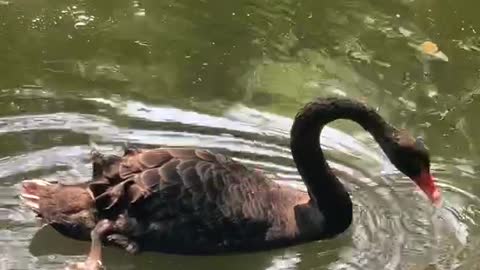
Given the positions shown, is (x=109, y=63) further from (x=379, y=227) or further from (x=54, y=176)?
(x=379, y=227)

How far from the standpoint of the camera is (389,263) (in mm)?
4320

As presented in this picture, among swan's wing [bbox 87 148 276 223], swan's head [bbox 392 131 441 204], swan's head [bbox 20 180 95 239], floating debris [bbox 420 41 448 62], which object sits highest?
floating debris [bbox 420 41 448 62]

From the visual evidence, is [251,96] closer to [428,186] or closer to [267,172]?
[267,172]

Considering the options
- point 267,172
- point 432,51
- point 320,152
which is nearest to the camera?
point 320,152

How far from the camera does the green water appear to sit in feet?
14.6

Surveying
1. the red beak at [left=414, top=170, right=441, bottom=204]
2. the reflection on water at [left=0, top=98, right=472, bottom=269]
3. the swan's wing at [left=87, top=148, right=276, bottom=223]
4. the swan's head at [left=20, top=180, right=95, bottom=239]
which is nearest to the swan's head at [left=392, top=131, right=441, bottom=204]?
the red beak at [left=414, top=170, right=441, bottom=204]

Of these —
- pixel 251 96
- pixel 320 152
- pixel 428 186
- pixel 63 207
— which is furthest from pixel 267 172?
pixel 63 207

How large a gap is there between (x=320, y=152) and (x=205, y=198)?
1.91ft

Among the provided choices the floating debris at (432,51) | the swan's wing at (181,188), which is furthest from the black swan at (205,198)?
the floating debris at (432,51)

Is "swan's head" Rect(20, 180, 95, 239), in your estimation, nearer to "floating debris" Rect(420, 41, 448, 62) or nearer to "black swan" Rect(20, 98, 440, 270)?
"black swan" Rect(20, 98, 440, 270)

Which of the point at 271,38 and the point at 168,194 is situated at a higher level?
the point at 271,38

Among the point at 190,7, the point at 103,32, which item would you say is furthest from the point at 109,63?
the point at 190,7

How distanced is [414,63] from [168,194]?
7.20ft

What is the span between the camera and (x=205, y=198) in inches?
168
